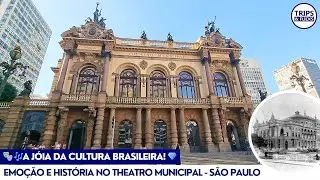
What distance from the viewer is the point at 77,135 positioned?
17.1 meters

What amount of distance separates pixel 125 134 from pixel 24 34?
58607 mm

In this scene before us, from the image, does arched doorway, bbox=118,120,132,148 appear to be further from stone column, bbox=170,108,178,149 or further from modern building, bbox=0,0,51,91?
modern building, bbox=0,0,51,91

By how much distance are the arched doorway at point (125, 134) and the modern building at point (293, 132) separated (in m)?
12.8

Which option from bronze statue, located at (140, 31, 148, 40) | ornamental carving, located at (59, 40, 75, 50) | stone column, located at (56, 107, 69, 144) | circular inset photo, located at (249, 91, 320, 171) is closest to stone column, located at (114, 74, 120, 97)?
stone column, located at (56, 107, 69, 144)

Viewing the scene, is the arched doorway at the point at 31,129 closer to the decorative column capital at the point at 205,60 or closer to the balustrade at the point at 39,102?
the balustrade at the point at 39,102

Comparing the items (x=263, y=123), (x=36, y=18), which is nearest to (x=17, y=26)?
(x=36, y=18)

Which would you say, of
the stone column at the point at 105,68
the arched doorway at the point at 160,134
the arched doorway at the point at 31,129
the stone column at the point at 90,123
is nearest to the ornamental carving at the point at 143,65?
the stone column at the point at 105,68

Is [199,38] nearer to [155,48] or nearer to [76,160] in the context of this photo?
[155,48]

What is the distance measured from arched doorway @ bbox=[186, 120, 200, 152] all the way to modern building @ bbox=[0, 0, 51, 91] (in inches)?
1648

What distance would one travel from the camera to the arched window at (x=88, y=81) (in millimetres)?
18828

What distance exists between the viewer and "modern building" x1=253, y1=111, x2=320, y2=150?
20.8ft

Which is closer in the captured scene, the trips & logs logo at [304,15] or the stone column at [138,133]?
the trips & logs logo at [304,15]

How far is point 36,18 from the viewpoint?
67.1 m

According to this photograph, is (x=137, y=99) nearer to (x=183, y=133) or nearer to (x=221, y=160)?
(x=183, y=133)
